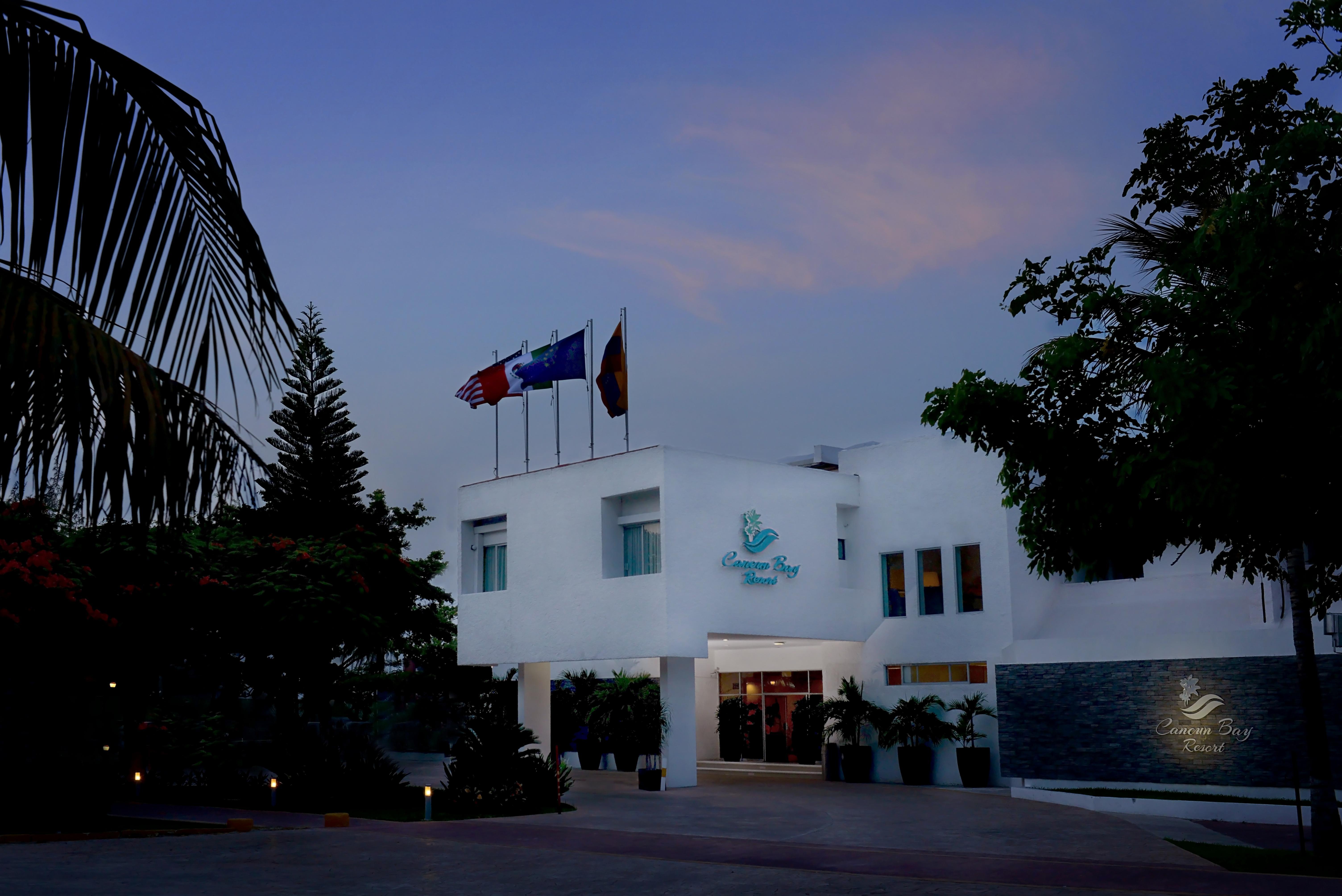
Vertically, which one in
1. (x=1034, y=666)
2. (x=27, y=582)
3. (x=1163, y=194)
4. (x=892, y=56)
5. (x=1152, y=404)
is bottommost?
(x=1034, y=666)

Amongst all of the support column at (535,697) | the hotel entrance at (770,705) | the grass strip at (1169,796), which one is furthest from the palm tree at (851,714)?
the support column at (535,697)

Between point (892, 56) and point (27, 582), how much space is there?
13.3m

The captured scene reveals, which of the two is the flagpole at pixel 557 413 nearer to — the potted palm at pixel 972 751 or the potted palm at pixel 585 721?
the potted palm at pixel 585 721

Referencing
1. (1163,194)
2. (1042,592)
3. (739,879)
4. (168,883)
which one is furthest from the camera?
(1042,592)

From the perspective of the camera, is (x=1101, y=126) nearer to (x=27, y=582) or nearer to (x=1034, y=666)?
(x=1034, y=666)

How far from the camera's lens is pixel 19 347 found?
8.87 ft

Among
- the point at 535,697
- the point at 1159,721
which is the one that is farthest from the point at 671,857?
the point at 535,697

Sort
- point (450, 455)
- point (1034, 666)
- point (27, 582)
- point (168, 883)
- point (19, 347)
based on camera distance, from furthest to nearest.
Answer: point (450, 455)
point (1034, 666)
point (27, 582)
point (168, 883)
point (19, 347)

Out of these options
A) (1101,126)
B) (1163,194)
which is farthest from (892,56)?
(1101,126)

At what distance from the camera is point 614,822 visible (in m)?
18.0

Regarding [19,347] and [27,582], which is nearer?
[19,347]

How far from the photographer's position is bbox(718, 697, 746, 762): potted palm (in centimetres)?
3036

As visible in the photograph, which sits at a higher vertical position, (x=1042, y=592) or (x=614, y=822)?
(x=1042, y=592)

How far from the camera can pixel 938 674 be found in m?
25.3
